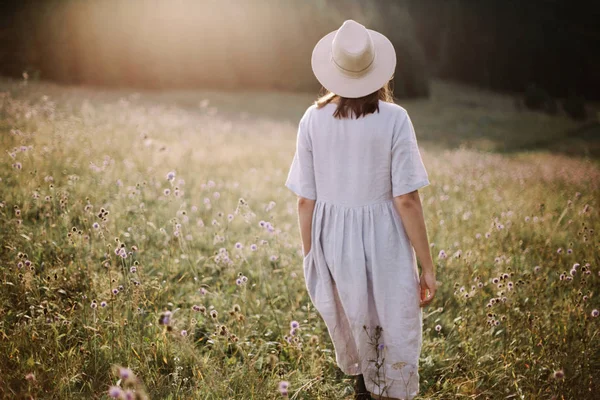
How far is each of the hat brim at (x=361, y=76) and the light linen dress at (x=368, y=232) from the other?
0.11m

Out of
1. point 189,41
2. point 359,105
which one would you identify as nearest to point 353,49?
point 359,105

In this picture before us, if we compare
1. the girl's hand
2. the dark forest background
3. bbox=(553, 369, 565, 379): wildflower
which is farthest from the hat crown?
the dark forest background

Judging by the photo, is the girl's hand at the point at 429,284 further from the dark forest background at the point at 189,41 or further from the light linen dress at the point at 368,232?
the dark forest background at the point at 189,41

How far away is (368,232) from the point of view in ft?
7.49

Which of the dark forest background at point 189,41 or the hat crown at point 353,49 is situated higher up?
the dark forest background at point 189,41

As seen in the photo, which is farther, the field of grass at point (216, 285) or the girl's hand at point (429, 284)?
the field of grass at point (216, 285)

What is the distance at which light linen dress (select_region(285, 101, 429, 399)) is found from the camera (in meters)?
2.14

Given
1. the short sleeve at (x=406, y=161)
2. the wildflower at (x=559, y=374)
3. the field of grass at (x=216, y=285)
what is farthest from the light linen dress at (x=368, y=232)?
the wildflower at (x=559, y=374)

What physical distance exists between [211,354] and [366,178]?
1549 mm

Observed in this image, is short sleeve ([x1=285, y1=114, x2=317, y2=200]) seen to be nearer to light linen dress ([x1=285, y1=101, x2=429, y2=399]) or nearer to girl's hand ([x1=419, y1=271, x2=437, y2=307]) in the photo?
light linen dress ([x1=285, y1=101, x2=429, y2=399])

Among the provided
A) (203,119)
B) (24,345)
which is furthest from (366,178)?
(203,119)

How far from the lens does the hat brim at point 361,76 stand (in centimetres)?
214

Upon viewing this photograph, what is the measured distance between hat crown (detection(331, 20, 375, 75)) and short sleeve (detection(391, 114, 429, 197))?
34 centimetres

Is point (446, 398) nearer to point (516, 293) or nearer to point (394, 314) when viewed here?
point (394, 314)
